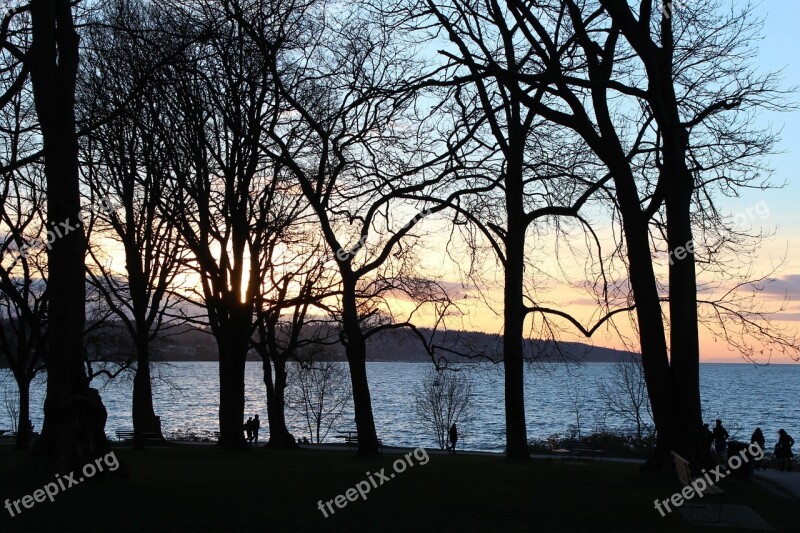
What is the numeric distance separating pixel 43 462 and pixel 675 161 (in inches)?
491

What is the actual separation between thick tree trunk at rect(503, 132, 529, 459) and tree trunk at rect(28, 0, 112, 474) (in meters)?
12.9

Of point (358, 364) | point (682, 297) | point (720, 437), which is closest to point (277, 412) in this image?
point (358, 364)

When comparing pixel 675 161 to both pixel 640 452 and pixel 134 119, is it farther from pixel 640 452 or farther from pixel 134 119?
pixel 640 452

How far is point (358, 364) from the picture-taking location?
25.9 metres

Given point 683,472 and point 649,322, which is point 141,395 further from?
point 683,472

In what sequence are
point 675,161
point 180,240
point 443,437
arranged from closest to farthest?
point 675,161, point 180,240, point 443,437

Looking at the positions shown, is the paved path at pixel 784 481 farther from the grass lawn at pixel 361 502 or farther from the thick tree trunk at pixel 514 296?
the thick tree trunk at pixel 514 296

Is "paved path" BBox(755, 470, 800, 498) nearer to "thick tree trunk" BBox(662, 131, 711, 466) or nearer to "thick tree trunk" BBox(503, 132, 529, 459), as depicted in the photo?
"thick tree trunk" BBox(662, 131, 711, 466)

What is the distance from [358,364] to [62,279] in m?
12.4

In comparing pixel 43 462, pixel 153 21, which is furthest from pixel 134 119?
pixel 43 462

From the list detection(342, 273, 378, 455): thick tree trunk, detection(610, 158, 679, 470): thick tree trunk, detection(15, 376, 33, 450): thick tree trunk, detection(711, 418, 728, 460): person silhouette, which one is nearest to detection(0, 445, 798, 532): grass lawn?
detection(610, 158, 679, 470): thick tree trunk

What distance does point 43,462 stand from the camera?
13766 mm

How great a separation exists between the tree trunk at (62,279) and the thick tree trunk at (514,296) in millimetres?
12904

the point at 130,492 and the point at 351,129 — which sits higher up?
the point at 351,129
